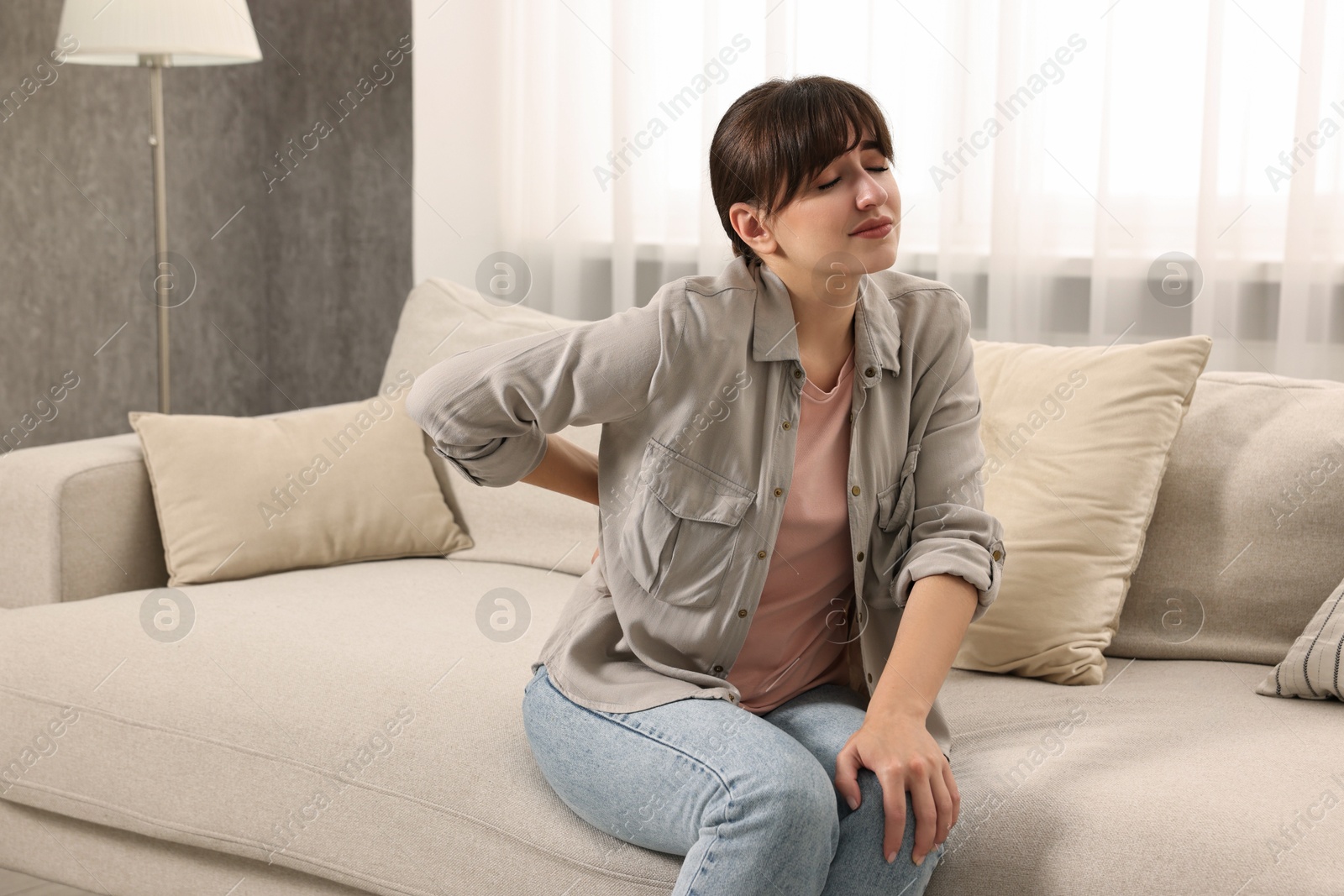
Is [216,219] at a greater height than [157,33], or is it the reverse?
[157,33]

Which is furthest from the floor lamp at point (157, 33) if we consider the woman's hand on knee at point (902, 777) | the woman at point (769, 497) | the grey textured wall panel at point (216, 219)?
the woman's hand on knee at point (902, 777)

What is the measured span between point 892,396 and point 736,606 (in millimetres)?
265

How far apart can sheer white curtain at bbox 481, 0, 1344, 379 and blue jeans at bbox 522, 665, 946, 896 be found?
1232 mm

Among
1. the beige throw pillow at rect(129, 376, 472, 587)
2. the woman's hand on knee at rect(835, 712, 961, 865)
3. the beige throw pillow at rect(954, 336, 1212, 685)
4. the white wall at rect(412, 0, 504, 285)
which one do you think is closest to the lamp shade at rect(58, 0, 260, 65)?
the white wall at rect(412, 0, 504, 285)

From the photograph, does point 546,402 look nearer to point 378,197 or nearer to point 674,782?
point 674,782

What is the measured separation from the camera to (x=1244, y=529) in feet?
4.99

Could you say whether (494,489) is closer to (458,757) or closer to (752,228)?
(458,757)

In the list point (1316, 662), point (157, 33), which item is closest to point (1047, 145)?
point (1316, 662)

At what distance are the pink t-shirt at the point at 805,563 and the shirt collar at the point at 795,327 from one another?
3 cm

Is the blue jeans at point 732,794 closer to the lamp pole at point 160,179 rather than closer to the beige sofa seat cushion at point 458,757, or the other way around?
the beige sofa seat cushion at point 458,757

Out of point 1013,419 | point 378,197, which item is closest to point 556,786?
point 1013,419

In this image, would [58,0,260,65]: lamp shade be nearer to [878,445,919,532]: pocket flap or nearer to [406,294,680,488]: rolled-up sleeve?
[406,294,680,488]: rolled-up sleeve

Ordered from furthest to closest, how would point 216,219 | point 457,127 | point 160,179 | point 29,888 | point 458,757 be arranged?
point 216,219 < point 457,127 < point 160,179 < point 29,888 < point 458,757

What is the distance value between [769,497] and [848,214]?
28cm
